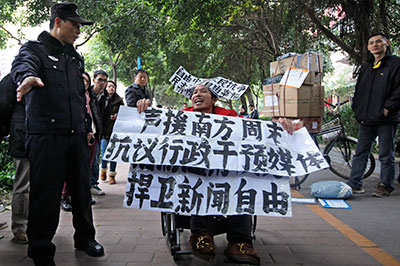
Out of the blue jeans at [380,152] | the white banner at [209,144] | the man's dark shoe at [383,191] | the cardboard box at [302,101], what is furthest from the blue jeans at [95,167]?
the man's dark shoe at [383,191]

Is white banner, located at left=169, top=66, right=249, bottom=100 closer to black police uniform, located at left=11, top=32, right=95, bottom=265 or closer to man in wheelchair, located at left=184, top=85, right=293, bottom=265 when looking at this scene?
man in wheelchair, located at left=184, top=85, right=293, bottom=265

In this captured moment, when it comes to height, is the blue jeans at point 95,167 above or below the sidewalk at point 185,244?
above

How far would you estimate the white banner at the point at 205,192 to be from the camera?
9.10 ft

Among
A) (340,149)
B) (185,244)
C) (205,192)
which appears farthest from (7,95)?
(340,149)

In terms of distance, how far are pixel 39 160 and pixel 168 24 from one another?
31.6ft

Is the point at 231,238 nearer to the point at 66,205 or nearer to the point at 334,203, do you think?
the point at 334,203

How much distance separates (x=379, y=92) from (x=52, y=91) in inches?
173

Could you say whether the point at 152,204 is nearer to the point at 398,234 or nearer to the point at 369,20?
the point at 398,234

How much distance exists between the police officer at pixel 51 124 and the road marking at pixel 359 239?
234 cm

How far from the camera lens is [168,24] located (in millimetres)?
11641

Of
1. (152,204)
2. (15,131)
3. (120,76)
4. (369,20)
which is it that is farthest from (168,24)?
(120,76)

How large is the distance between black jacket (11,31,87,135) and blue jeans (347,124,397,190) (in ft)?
13.7

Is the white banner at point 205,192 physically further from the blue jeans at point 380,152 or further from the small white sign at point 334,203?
the blue jeans at point 380,152

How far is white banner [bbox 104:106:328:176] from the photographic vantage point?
2822 mm
